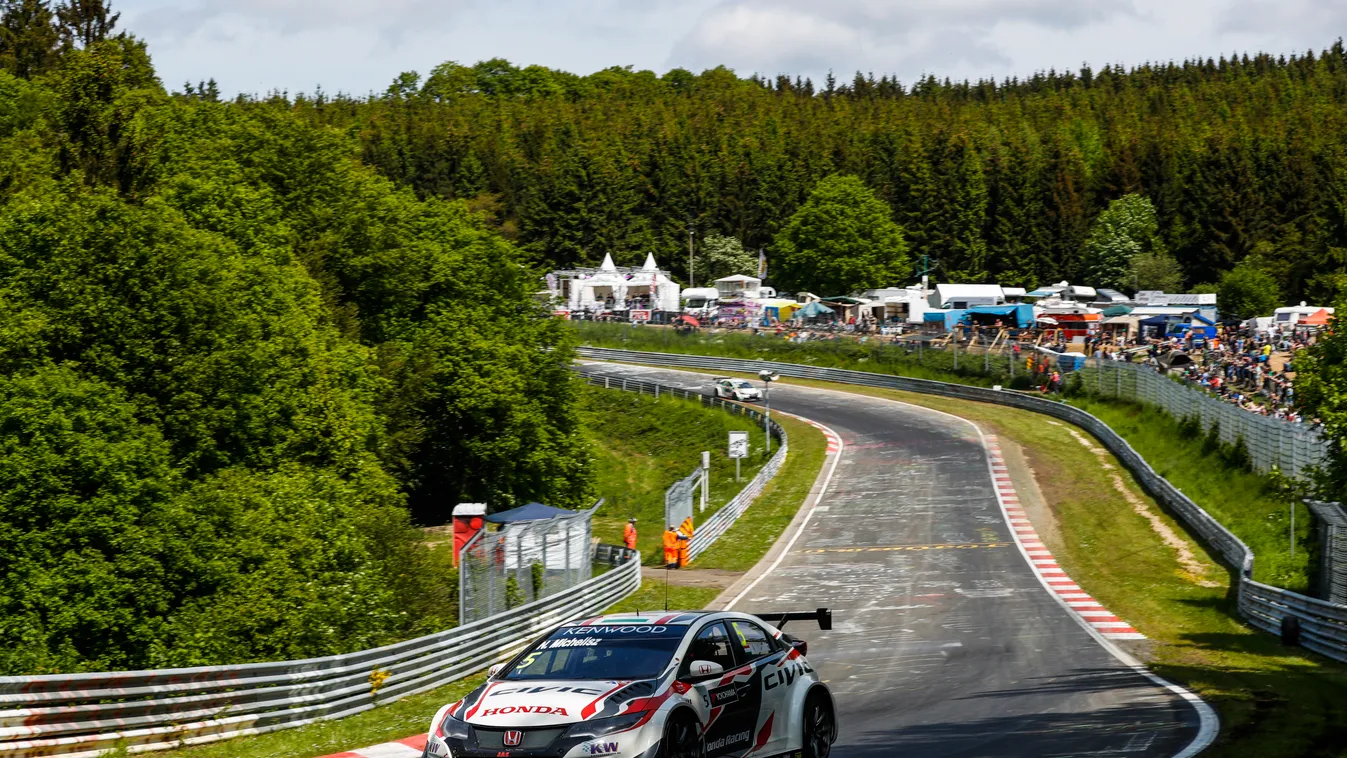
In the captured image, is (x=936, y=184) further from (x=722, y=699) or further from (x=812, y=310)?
(x=722, y=699)

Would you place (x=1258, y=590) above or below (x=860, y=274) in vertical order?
below

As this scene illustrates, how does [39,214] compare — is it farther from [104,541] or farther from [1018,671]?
[1018,671]

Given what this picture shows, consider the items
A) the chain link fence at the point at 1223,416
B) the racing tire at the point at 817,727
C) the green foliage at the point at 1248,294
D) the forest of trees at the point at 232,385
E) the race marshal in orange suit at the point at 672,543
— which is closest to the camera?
the racing tire at the point at 817,727

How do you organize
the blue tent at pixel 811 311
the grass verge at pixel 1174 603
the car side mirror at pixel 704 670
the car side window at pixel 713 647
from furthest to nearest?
the blue tent at pixel 811 311
the grass verge at pixel 1174 603
the car side window at pixel 713 647
the car side mirror at pixel 704 670

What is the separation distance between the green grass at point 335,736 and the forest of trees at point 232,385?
19.4ft

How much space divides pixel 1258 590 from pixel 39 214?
2853 centimetres

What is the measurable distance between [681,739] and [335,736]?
6952mm

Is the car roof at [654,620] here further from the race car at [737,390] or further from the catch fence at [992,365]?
the race car at [737,390]

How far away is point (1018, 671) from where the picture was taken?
21016 millimetres

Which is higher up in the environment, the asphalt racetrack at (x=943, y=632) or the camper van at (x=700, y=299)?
the camper van at (x=700, y=299)

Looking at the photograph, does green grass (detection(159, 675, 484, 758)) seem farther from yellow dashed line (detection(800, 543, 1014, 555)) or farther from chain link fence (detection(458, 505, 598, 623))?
yellow dashed line (detection(800, 543, 1014, 555))

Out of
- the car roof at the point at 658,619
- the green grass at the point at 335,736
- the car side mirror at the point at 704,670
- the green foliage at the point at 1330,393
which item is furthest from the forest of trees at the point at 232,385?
the green foliage at the point at 1330,393

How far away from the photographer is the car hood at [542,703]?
10406 mm

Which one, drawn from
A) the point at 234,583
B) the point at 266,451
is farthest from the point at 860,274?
the point at 234,583
